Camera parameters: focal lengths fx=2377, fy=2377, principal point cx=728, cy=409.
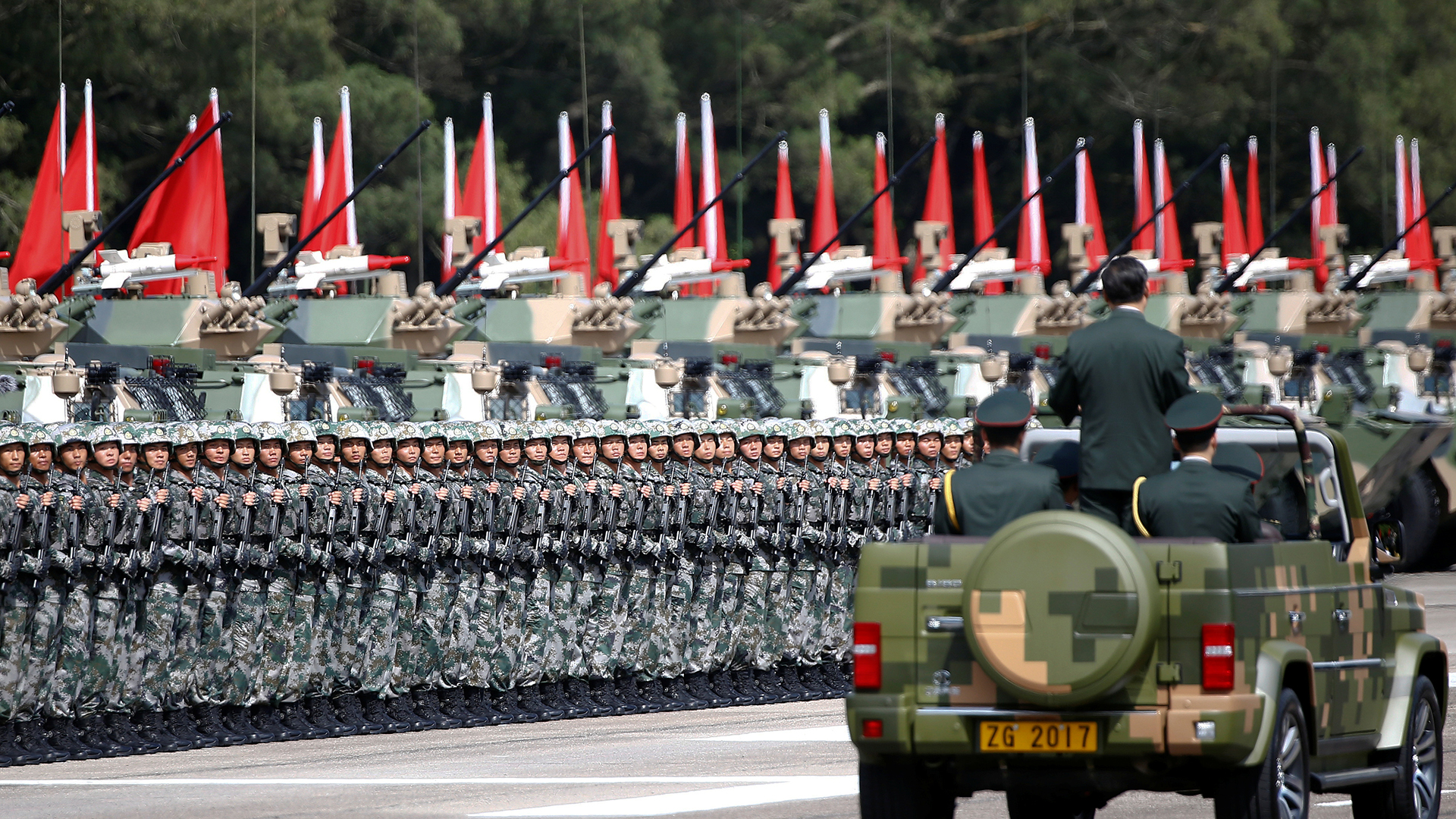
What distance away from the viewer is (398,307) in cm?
2252

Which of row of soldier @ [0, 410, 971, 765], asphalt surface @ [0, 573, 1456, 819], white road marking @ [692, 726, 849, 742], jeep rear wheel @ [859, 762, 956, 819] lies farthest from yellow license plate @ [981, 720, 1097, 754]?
row of soldier @ [0, 410, 971, 765]

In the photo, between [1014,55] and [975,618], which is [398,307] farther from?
[1014,55]

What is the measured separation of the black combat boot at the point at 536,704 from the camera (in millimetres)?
11164

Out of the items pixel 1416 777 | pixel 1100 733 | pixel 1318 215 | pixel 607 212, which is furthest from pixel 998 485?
pixel 1318 215

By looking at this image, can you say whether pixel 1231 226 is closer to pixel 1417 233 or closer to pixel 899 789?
pixel 1417 233

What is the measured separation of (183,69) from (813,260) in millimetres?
11444

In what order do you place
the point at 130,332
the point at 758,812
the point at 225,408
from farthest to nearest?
the point at 130,332 → the point at 225,408 → the point at 758,812

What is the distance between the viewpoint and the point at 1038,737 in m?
6.14

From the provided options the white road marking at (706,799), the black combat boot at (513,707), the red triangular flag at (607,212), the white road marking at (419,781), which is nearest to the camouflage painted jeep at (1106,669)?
the white road marking at (706,799)

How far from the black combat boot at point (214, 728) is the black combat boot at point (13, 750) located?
0.81 m

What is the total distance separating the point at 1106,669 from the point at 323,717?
5462 millimetres

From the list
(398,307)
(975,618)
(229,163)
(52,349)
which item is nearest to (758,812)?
(975,618)

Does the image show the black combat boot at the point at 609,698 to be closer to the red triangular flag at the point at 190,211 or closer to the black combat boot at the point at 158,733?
the black combat boot at the point at 158,733

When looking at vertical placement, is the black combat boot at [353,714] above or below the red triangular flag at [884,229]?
below
